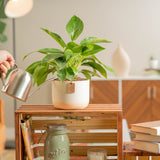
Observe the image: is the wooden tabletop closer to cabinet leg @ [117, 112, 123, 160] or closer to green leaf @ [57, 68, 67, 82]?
cabinet leg @ [117, 112, 123, 160]

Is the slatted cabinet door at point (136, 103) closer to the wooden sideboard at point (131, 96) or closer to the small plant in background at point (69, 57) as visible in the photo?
the wooden sideboard at point (131, 96)

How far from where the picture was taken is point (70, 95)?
1.63 meters

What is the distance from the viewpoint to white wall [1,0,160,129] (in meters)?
5.12

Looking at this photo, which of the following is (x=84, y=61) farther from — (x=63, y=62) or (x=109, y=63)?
(x=109, y=63)

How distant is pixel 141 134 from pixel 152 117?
3336 millimetres

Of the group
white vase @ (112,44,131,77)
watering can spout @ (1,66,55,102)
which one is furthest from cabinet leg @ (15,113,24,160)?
white vase @ (112,44,131,77)

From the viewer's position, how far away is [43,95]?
199 inches

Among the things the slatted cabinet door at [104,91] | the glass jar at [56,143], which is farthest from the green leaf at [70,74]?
the slatted cabinet door at [104,91]

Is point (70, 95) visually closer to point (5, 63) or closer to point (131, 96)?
point (5, 63)

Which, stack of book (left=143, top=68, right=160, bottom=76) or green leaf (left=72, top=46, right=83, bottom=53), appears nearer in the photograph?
green leaf (left=72, top=46, right=83, bottom=53)

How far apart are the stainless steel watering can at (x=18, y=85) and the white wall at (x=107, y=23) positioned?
3720mm

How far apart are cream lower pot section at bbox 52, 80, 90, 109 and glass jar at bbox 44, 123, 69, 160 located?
11cm

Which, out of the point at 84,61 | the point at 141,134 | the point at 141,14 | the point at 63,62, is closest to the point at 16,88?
the point at 63,62

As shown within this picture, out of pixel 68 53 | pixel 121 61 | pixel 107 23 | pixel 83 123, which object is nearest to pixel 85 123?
pixel 83 123
